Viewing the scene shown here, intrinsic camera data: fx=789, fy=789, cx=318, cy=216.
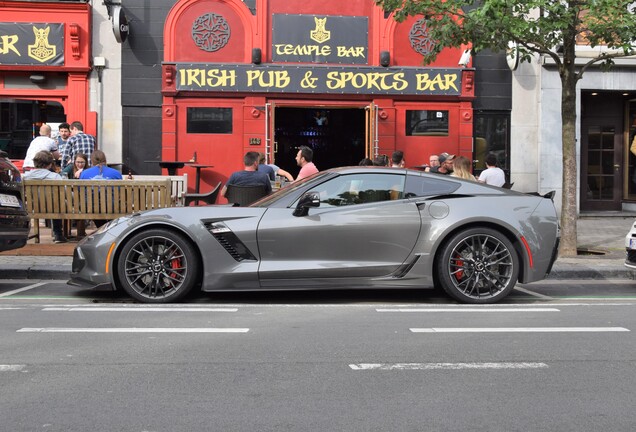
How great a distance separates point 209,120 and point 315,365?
12618 millimetres

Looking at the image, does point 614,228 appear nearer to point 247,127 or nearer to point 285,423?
point 247,127

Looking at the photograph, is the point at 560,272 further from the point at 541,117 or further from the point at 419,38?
the point at 419,38

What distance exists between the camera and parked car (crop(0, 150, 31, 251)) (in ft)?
27.7

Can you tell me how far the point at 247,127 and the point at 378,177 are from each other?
31.6 ft

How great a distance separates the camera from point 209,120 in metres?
17.2

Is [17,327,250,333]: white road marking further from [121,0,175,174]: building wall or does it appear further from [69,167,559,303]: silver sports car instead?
[121,0,175,174]: building wall

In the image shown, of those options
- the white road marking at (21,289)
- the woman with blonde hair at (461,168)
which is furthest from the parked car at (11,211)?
the woman with blonde hair at (461,168)

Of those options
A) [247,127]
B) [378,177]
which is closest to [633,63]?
[247,127]

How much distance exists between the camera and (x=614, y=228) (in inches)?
634

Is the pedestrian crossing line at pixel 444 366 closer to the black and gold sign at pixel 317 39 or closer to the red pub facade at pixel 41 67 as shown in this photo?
the black and gold sign at pixel 317 39

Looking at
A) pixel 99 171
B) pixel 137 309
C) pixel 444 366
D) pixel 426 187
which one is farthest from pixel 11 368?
pixel 99 171

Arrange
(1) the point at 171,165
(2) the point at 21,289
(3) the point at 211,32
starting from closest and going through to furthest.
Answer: (2) the point at 21,289 < (1) the point at 171,165 < (3) the point at 211,32

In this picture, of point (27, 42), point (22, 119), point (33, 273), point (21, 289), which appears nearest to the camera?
point (21, 289)

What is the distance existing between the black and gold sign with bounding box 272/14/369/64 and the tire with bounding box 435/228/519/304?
402 inches
